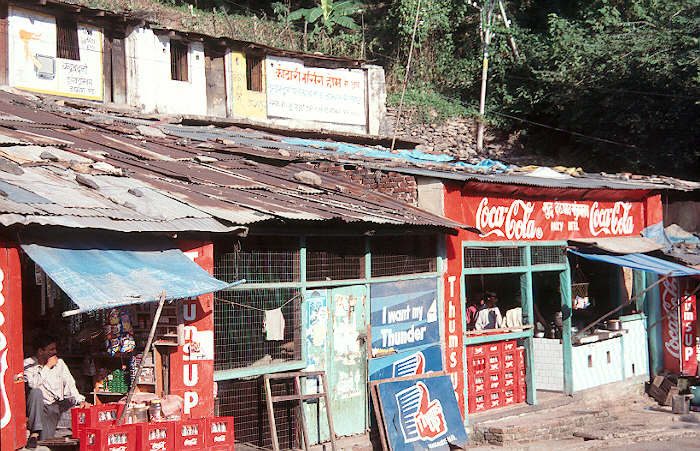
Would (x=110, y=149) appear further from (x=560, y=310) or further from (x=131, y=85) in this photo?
(x=131, y=85)

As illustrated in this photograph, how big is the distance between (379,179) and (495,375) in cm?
376

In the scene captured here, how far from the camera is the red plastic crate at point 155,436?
7.58 m

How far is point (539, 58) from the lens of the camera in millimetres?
29578

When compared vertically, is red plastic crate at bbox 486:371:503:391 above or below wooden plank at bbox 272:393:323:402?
below

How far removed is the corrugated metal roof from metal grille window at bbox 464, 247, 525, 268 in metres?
1.42

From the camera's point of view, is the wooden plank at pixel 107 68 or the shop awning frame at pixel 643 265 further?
the wooden plank at pixel 107 68

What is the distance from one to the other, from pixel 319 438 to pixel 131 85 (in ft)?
41.8

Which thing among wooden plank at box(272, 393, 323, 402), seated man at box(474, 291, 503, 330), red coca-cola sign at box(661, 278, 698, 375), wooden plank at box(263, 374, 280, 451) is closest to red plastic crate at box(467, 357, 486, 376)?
seated man at box(474, 291, 503, 330)

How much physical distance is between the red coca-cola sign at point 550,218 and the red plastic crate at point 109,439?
668 cm

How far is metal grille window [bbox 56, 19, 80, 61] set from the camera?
19344 millimetres

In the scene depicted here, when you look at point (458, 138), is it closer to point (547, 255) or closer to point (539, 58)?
point (539, 58)

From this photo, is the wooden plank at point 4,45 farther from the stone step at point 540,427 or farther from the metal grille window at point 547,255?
the stone step at point 540,427

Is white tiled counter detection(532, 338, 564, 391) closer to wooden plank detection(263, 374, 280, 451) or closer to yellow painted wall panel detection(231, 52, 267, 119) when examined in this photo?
wooden plank detection(263, 374, 280, 451)

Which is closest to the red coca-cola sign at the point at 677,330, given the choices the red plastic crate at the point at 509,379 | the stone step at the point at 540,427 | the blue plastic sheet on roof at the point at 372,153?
the stone step at the point at 540,427
